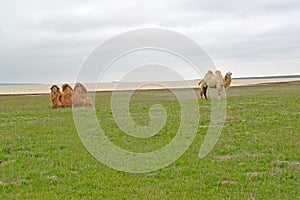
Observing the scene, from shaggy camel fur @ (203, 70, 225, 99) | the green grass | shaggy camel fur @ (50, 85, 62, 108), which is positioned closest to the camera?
the green grass

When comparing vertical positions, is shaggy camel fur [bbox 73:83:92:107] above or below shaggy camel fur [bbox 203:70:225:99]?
below

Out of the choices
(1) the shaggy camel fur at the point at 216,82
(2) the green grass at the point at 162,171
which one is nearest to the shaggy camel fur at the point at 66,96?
(1) the shaggy camel fur at the point at 216,82

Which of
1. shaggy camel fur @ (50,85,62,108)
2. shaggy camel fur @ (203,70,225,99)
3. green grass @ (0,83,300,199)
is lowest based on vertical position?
green grass @ (0,83,300,199)

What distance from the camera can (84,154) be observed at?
10328mm

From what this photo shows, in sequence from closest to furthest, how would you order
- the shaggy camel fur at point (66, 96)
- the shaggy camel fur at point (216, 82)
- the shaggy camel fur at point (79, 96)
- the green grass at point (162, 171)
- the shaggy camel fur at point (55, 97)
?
the green grass at point (162, 171)
the shaggy camel fur at point (79, 96)
the shaggy camel fur at point (55, 97)
the shaggy camel fur at point (66, 96)
the shaggy camel fur at point (216, 82)

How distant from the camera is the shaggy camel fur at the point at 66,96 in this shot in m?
28.9

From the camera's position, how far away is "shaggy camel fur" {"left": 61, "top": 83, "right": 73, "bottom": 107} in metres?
28.9

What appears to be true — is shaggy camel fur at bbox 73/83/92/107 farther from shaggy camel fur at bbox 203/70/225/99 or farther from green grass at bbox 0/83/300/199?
green grass at bbox 0/83/300/199

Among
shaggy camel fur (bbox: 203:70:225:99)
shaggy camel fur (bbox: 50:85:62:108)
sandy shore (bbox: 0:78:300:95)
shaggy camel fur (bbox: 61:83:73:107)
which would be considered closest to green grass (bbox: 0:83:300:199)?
sandy shore (bbox: 0:78:300:95)

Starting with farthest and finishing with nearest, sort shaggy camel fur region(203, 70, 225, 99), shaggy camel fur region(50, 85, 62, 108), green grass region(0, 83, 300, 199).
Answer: shaggy camel fur region(203, 70, 225, 99) < shaggy camel fur region(50, 85, 62, 108) < green grass region(0, 83, 300, 199)

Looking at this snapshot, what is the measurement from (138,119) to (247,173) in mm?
11355

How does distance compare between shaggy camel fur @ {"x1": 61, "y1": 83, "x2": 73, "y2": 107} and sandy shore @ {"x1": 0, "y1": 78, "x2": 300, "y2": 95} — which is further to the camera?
shaggy camel fur @ {"x1": 61, "y1": 83, "x2": 73, "y2": 107}

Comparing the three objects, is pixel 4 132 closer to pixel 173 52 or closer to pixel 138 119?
pixel 138 119

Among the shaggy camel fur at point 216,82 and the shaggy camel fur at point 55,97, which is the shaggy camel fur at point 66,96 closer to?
the shaggy camel fur at point 55,97
